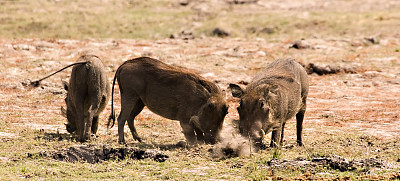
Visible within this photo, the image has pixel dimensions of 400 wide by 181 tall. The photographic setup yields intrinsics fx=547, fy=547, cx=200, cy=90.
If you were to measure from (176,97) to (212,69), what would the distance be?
9.76 meters

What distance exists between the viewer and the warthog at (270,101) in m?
7.92

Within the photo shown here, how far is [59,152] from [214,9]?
28208 mm

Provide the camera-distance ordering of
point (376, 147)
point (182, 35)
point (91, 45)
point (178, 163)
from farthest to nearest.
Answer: point (182, 35)
point (91, 45)
point (376, 147)
point (178, 163)

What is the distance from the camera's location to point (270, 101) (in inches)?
321

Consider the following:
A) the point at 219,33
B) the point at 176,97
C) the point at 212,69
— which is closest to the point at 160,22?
the point at 219,33

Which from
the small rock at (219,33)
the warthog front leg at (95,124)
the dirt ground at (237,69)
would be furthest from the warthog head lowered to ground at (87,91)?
the small rock at (219,33)

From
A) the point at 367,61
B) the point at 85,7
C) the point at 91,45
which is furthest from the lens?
the point at 85,7

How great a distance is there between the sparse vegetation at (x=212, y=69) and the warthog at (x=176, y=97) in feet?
1.20

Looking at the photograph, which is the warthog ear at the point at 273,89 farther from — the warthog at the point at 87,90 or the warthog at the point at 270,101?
the warthog at the point at 87,90

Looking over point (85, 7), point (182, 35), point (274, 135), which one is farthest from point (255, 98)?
point (85, 7)

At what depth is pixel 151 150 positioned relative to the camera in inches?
310

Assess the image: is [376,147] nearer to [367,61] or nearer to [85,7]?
[367,61]

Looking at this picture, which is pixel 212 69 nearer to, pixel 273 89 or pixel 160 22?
pixel 273 89

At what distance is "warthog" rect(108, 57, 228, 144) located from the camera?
8.64 m
